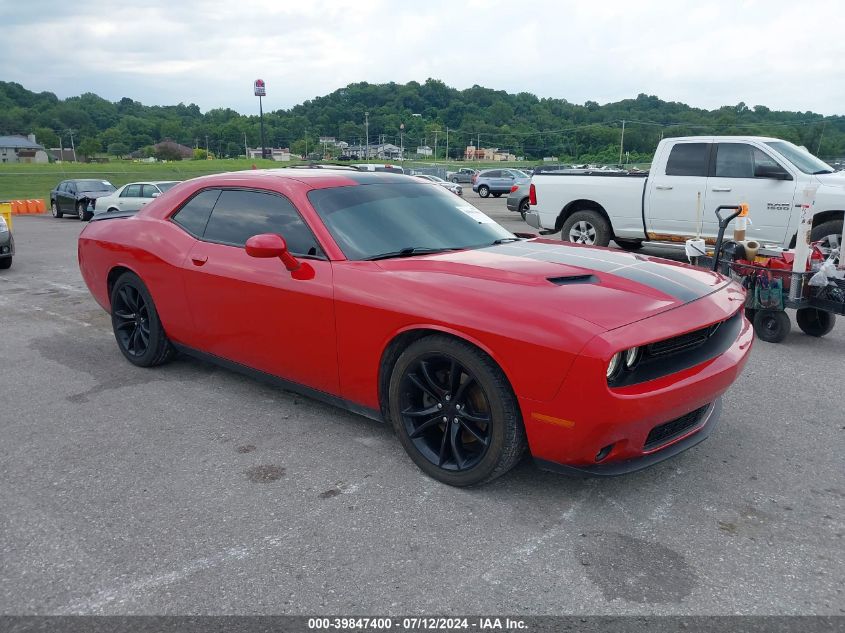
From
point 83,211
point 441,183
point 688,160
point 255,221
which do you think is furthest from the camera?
point 83,211

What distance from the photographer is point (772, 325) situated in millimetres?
6184

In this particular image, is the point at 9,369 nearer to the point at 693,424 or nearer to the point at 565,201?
the point at 693,424

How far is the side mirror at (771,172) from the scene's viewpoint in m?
9.16

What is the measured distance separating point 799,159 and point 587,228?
3150 millimetres

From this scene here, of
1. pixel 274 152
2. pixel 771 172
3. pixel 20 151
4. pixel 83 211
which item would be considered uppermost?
pixel 20 151

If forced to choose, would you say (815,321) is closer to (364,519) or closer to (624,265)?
(624,265)

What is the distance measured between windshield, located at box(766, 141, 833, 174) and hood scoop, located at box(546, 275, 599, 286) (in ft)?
24.7

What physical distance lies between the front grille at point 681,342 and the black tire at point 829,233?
21.1ft

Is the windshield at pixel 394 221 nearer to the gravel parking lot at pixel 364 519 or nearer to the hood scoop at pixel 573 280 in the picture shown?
the hood scoop at pixel 573 280

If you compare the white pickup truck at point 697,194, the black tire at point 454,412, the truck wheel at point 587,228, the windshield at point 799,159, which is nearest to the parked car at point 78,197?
the white pickup truck at point 697,194

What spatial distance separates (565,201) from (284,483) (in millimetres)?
8930

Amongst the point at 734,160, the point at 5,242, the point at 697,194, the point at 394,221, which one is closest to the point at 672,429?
the point at 394,221

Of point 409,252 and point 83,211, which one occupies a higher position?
point 409,252

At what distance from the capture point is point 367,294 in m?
3.53
